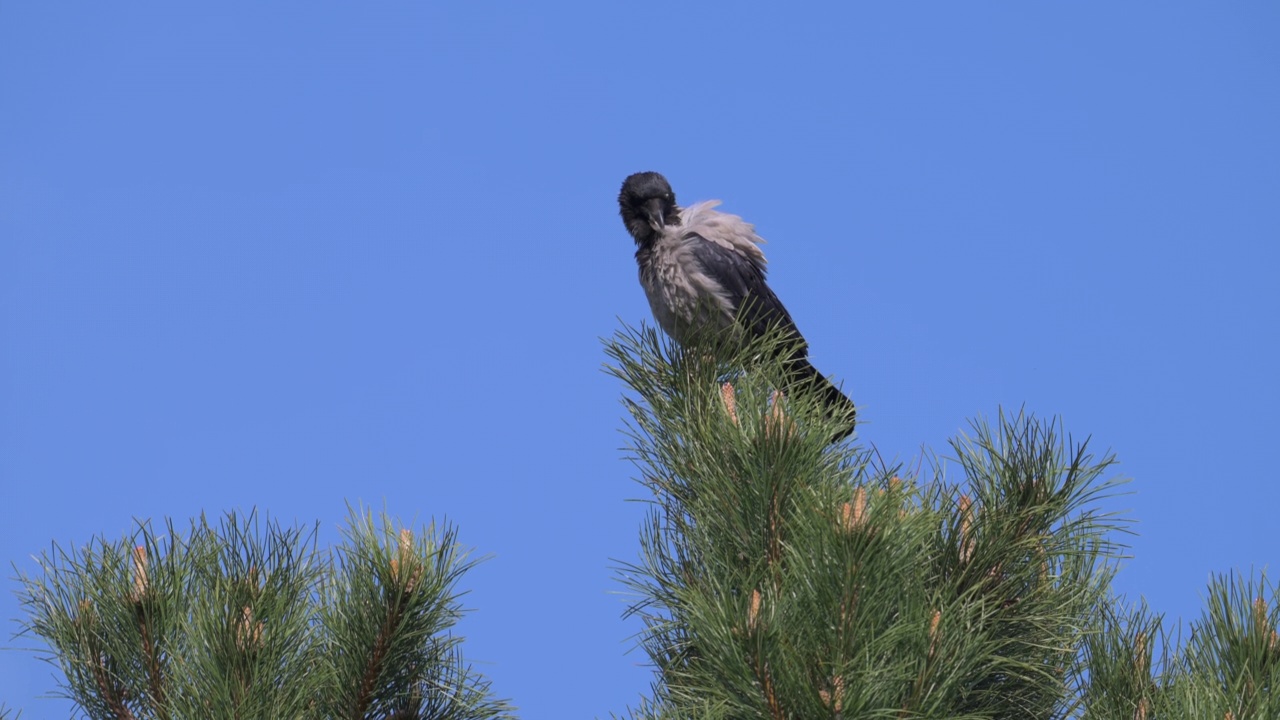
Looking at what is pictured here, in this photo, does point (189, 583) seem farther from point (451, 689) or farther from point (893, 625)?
point (893, 625)

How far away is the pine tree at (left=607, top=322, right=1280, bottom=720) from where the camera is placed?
215cm

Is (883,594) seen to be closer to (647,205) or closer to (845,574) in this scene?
(845,574)

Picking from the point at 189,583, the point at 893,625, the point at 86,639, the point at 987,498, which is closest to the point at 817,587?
the point at 893,625

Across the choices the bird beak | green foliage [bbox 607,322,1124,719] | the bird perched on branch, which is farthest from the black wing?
green foliage [bbox 607,322,1124,719]

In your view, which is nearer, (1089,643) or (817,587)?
(817,587)

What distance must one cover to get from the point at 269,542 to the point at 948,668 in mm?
1432

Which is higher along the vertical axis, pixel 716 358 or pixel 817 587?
pixel 716 358

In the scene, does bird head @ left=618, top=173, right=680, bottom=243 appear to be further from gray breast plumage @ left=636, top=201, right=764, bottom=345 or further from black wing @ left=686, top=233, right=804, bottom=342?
black wing @ left=686, top=233, right=804, bottom=342

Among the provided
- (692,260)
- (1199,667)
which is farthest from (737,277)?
(1199,667)

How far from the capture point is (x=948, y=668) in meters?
2.25

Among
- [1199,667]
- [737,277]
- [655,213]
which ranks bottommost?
[1199,667]

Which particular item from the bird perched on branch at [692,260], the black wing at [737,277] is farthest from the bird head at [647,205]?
the black wing at [737,277]

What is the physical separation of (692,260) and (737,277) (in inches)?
9.0

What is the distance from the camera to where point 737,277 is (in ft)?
18.4
